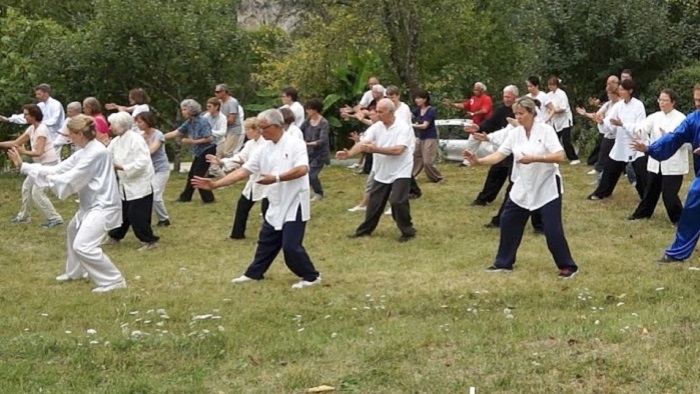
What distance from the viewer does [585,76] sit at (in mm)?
23438

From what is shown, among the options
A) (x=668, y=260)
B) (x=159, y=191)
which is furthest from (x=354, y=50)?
(x=668, y=260)

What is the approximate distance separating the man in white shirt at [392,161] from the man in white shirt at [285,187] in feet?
7.70

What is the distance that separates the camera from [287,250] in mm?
9648

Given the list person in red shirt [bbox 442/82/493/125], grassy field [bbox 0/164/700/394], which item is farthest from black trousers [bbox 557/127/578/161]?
grassy field [bbox 0/164/700/394]

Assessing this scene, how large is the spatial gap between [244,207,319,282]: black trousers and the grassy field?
0.67ft

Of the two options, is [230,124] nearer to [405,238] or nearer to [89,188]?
[405,238]

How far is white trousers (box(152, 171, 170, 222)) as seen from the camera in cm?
1366

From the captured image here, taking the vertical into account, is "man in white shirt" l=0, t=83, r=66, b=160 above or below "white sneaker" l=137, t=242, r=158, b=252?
above

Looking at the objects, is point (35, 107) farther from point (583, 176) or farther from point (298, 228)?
point (583, 176)

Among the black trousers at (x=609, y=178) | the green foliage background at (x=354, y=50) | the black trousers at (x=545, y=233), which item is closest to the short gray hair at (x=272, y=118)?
the black trousers at (x=545, y=233)

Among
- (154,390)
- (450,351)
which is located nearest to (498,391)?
(450,351)

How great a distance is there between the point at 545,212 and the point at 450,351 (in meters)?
3.00

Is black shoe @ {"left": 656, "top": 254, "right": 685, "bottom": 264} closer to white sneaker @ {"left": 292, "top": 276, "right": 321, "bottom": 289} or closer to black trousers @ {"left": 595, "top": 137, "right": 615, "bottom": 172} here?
white sneaker @ {"left": 292, "top": 276, "right": 321, "bottom": 289}

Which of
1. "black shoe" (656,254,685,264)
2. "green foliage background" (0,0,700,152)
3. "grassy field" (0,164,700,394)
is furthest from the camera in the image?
"green foliage background" (0,0,700,152)
